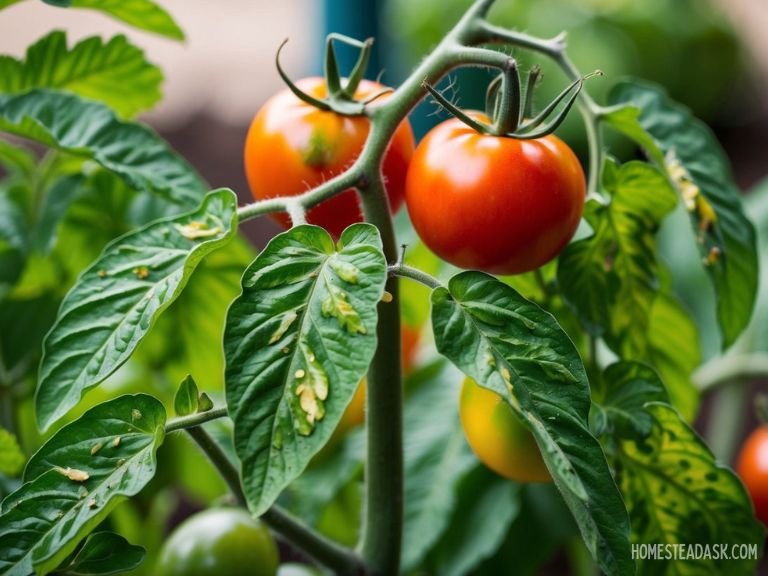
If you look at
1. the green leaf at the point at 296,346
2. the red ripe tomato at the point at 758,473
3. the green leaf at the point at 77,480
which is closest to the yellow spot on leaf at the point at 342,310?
the green leaf at the point at 296,346

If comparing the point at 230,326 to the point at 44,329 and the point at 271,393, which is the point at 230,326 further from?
the point at 44,329

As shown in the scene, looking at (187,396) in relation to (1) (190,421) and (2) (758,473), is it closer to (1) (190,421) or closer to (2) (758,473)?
(1) (190,421)

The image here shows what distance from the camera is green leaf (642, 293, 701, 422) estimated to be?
2.11 ft

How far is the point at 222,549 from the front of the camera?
58 centimetres

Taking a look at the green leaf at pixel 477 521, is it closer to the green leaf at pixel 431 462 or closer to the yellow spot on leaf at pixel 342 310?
the green leaf at pixel 431 462

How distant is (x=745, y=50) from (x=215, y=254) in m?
1.75

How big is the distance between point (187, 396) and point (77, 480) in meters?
0.06

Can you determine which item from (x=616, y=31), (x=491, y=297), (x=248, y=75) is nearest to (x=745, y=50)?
(x=616, y=31)

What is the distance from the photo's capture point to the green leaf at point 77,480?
42 centimetres

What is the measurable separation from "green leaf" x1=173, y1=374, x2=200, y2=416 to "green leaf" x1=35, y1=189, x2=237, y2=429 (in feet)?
0.11

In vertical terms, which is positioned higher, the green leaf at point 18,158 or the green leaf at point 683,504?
the green leaf at point 18,158

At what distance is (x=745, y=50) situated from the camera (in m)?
2.08

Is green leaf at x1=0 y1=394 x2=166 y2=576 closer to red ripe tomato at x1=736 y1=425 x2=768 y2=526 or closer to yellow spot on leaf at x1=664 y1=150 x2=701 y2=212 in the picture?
yellow spot on leaf at x1=664 y1=150 x2=701 y2=212

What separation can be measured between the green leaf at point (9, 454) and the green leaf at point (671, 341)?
397 mm
